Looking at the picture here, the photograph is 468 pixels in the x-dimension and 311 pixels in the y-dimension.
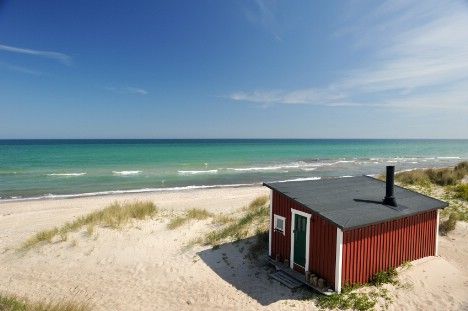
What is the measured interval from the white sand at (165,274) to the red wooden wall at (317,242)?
3.29 feet

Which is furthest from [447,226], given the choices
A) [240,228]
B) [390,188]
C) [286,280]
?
[240,228]

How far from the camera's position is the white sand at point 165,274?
28.9ft

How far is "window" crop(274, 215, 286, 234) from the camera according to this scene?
10.6 metres

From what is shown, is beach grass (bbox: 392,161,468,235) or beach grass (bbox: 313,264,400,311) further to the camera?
beach grass (bbox: 392,161,468,235)

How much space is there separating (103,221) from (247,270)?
7627mm

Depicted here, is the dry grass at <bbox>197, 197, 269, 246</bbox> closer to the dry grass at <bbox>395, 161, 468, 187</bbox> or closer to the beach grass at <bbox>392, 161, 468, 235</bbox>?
the beach grass at <bbox>392, 161, 468, 235</bbox>

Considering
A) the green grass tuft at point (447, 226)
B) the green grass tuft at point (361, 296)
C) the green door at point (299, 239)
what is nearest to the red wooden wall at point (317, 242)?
the green door at point (299, 239)

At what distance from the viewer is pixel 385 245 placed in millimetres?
9484

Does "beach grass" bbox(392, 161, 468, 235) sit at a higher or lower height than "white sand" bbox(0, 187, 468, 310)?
higher

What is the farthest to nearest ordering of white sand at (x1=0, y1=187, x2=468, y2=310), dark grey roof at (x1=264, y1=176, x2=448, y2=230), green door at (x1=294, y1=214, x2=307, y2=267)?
1. green door at (x1=294, y1=214, x2=307, y2=267)
2. dark grey roof at (x1=264, y1=176, x2=448, y2=230)
3. white sand at (x1=0, y1=187, x2=468, y2=310)

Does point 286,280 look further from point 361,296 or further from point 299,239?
point 361,296

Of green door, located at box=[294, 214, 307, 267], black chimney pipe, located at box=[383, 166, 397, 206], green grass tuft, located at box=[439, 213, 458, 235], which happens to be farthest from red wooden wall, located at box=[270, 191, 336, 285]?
green grass tuft, located at box=[439, 213, 458, 235]

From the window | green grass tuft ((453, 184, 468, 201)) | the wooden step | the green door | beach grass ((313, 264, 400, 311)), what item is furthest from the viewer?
green grass tuft ((453, 184, 468, 201))

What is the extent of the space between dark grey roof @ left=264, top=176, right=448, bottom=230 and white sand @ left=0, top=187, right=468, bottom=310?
73.3 inches
